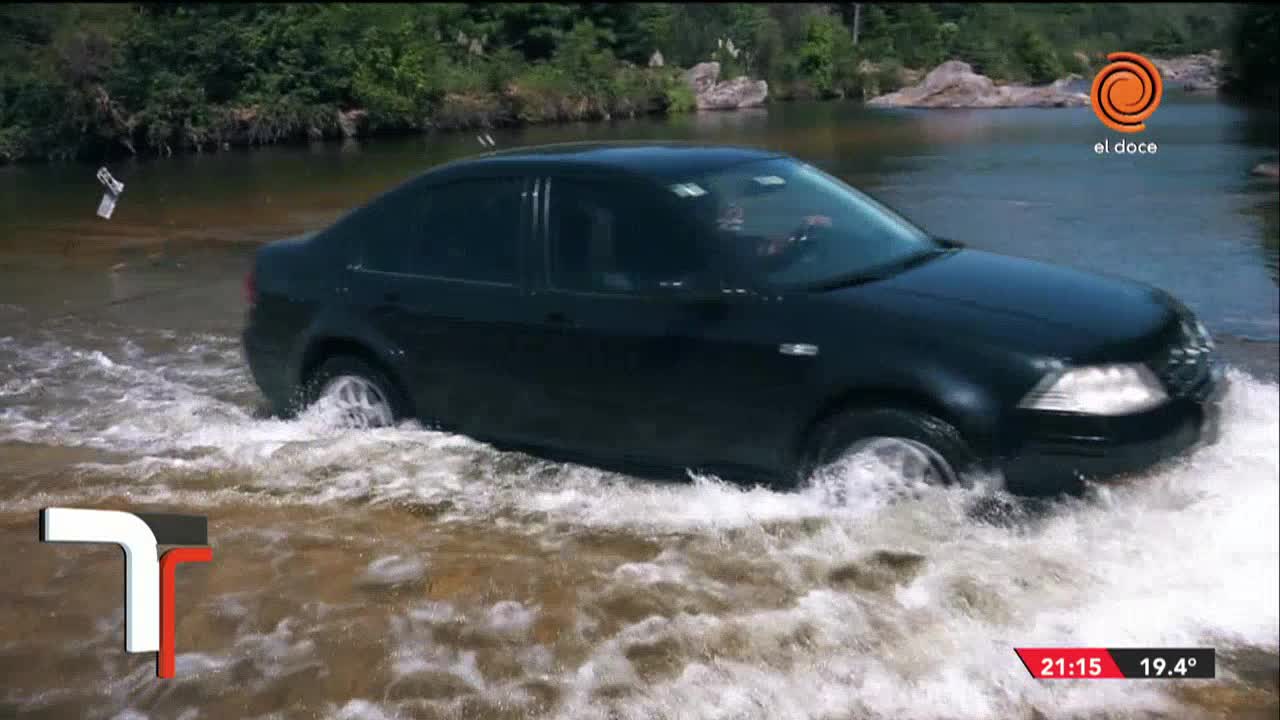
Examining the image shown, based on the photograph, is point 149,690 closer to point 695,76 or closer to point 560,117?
point 695,76

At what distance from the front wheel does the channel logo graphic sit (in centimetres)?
231

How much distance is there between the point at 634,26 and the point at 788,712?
2082 cm

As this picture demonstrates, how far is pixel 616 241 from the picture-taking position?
568 cm

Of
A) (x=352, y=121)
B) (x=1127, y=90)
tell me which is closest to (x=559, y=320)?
(x=1127, y=90)

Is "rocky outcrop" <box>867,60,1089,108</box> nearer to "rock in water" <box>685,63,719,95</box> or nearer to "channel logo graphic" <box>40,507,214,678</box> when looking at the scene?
"rock in water" <box>685,63,719,95</box>

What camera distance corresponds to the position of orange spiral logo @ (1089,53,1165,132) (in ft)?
28.8

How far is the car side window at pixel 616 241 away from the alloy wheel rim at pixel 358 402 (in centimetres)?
127

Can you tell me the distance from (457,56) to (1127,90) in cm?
2112

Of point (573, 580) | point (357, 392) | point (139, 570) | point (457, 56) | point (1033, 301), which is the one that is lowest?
point (573, 580)

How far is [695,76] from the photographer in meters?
22.8

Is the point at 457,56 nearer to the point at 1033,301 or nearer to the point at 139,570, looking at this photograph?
the point at 1033,301

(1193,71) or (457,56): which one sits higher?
(1193,71)

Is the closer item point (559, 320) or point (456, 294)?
point (559, 320)

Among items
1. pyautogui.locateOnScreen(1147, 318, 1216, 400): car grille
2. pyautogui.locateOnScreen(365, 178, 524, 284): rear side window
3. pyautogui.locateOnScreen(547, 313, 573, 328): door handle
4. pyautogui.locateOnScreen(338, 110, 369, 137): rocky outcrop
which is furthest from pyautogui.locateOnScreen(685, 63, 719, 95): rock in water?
pyautogui.locateOnScreen(1147, 318, 1216, 400): car grille
